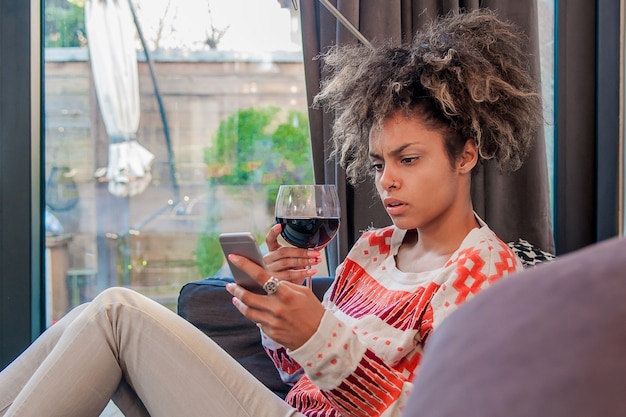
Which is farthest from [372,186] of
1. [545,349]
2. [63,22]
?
[545,349]

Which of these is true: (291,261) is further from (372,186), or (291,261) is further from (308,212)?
(372,186)

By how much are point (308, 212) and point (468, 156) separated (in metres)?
0.41

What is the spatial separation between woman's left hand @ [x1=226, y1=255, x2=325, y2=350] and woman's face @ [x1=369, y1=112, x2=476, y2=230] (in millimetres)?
404

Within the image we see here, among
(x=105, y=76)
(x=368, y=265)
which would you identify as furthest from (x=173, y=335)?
(x=105, y=76)

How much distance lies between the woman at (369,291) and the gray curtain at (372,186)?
1.49ft

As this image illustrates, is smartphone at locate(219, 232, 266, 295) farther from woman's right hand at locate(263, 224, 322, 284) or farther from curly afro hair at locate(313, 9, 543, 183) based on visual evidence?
curly afro hair at locate(313, 9, 543, 183)

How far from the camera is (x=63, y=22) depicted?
113 inches

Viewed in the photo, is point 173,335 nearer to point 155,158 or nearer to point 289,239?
point 289,239

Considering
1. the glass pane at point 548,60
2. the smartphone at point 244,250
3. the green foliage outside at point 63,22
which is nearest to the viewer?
the smartphone at point 244,250

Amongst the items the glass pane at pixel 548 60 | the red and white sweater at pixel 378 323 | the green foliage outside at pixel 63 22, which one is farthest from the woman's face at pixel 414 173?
the green foliage outside at pixel 63 22

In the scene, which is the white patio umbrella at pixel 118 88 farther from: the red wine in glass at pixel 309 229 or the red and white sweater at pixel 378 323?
the red wine in glass at pixel 309 229

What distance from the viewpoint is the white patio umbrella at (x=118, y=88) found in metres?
2.91

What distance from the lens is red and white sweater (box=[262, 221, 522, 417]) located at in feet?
4.04

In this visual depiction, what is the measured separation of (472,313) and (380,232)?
1427 mm
